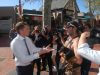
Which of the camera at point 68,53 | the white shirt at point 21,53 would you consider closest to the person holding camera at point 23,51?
the white shirt at point 21,53

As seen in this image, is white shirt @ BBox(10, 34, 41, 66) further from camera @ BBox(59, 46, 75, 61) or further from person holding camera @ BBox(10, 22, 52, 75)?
camera @ BBox(59, 46, 75, 61)

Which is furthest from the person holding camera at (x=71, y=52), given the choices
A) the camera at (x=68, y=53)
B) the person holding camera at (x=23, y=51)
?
the person holding camera at (x=23, y=51)

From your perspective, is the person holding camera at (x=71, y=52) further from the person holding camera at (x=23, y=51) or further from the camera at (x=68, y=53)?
the person holding camera at (x=23, y=51)

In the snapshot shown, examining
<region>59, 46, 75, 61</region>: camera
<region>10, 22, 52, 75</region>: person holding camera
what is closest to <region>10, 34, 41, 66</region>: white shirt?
<region>10, 22, 52, 75</region>: person holding camera

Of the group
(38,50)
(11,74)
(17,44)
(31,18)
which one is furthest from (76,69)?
(31,18)

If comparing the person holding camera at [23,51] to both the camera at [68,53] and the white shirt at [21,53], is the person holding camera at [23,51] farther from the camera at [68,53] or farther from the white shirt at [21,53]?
the camera at [68,53]

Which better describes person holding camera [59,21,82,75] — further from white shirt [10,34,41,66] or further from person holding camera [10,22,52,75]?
white shirt [10,34,41,66]

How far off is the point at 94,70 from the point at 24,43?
6.50 m

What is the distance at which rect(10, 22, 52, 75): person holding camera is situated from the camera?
505cm

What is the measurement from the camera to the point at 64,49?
17.0 feet

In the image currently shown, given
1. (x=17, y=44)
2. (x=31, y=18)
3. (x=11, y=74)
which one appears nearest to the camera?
(x=17, y=44)

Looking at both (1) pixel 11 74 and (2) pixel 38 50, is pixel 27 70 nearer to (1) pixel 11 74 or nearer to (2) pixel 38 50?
(2) pixel 38 50

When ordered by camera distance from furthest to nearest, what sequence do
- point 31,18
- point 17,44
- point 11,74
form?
1. point 31,18
2. point 11,74
3. point 17,44

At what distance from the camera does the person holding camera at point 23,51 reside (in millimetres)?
5051
